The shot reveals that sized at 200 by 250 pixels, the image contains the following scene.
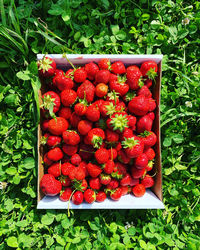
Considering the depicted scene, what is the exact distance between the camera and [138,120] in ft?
4.22

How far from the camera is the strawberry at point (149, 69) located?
4.10 feet

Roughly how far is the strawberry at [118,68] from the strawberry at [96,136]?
0.38 metres

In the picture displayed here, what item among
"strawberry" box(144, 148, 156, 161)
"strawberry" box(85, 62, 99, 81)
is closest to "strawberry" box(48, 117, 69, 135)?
"strawberry" box(85, 62, 99, 81)

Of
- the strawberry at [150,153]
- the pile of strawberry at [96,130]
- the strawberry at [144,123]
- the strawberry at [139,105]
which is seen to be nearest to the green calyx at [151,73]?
the pile of strawberry at [96,130]

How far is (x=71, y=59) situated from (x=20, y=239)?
124 cm

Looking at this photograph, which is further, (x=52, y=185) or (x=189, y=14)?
(x=189, y=14)

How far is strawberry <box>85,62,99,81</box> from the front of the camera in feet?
4.13

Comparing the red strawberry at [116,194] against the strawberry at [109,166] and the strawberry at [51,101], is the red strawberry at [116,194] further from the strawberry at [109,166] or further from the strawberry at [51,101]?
the strawberry at [51,101]

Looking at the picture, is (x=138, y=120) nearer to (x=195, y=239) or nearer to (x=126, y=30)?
(x=126, y=30)

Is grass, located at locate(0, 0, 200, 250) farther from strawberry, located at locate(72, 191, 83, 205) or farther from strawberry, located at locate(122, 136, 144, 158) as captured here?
strawberry, located at locate(122, 136, 144, 158)

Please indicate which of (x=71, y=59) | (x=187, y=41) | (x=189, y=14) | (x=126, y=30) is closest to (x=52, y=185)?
(x=71, y=59)

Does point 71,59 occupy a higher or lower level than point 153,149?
higher

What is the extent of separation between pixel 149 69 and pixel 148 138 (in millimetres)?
423

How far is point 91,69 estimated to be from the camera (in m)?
1.26
